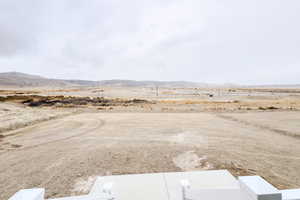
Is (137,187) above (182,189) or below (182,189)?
below

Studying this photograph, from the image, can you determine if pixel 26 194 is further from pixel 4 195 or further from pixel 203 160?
pixel 203 160

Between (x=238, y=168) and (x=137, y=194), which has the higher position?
(x=137, y=194)

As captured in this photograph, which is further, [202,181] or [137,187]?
[202,181]

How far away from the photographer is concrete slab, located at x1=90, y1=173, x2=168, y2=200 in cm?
296

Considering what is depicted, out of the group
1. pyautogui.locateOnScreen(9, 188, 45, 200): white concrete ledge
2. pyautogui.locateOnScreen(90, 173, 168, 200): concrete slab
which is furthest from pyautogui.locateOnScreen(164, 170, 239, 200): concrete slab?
pyautogui.locateOnScreen(9, 188, 45, 200): white concrete ledge

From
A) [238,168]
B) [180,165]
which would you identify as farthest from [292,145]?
[180,165]

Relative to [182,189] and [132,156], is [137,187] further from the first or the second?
[132,156]

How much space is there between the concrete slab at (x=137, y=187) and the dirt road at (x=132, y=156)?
0.82m

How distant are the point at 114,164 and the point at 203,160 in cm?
281

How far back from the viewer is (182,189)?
87.7 inches

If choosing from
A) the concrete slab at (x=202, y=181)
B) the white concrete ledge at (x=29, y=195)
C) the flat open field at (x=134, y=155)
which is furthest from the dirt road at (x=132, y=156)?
the white concrete ledge at (x=29, y=195)

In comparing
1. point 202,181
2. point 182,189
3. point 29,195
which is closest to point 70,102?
point 202,181

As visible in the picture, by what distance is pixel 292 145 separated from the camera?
22.8ft

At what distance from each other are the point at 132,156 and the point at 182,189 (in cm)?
372
